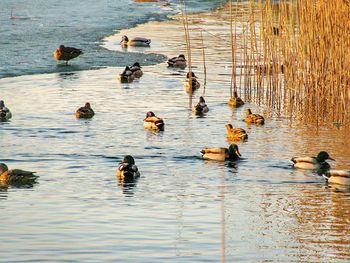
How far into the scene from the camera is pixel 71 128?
21.2m

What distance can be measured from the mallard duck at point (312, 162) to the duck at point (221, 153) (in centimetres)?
109

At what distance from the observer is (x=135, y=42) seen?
36281 millimetres

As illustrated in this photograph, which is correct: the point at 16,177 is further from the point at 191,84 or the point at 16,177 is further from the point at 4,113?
the point at 191,84

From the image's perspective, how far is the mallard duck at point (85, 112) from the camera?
22.1 m

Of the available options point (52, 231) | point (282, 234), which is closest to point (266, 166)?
point (282, 234)

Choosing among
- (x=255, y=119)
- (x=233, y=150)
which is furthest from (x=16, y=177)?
(x=255, y=119)

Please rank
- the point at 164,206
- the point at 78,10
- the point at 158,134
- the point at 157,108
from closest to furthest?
the point at 164,206, the point at 158,134, the point at 157,108, the point at 78,10

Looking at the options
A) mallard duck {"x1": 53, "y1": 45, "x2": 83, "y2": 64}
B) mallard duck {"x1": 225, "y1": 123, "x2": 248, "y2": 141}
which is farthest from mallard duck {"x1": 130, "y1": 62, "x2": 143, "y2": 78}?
mallard duck {"x1": 225, "y1": 123, "x2": 248, "y2": 141}

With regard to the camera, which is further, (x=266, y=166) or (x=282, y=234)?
(x=266, y=166)

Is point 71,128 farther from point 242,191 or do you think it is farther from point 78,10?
point 78,10

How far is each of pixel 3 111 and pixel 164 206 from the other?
8.04m

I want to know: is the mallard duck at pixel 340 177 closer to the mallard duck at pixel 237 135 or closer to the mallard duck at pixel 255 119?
the mallard duck at pixel 237 135

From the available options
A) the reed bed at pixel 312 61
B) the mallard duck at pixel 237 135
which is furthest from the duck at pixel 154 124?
the reed bed at pixel 312 61

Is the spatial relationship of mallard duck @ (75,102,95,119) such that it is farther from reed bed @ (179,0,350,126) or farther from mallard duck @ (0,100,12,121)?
reed bed @ (179,0,350,126)
